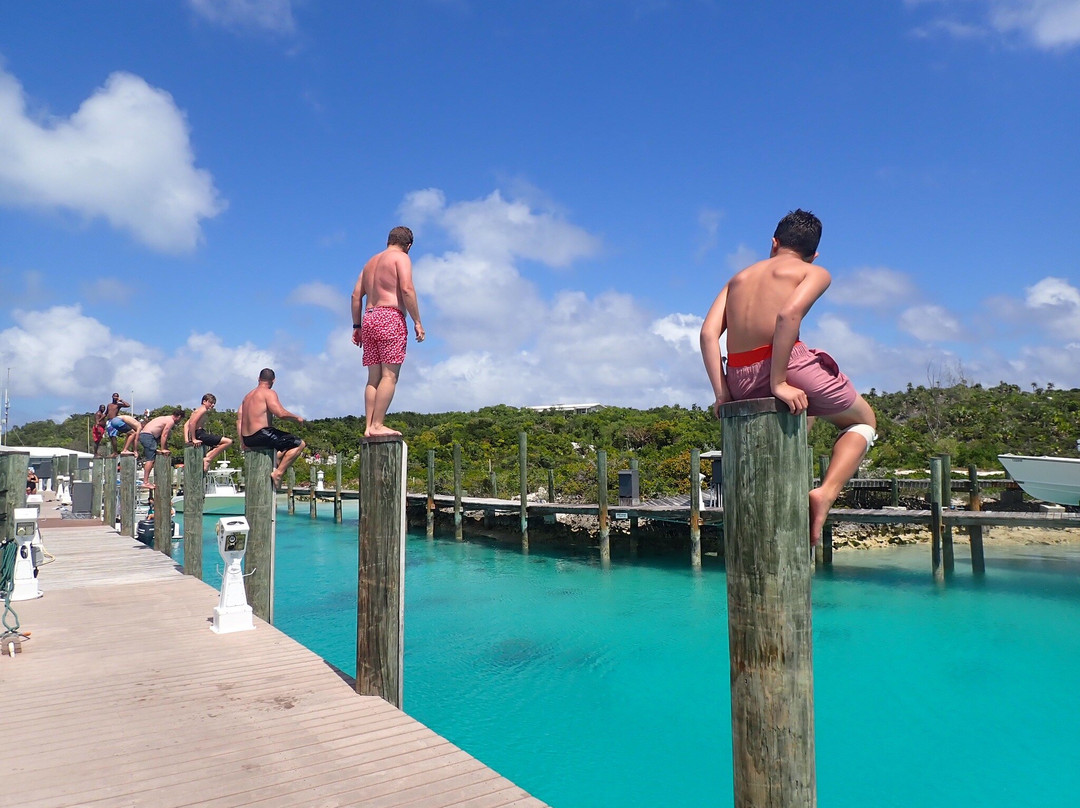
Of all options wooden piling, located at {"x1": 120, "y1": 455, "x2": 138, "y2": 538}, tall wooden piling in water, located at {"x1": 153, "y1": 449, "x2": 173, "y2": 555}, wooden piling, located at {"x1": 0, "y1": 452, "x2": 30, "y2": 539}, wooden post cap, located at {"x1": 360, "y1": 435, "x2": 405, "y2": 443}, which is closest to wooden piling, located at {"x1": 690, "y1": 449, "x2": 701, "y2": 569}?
tall wooden piling in water, located at {"x1": 153, "y1": 449, "x2": 173, "y2": 555}

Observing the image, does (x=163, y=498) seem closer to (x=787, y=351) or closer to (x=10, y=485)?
(x=10, y=485)

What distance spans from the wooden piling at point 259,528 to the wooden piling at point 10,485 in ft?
6.03

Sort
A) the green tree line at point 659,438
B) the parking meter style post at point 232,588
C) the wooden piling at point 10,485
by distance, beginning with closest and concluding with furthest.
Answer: the wooden piling at point 10,485 → the parking meter style post at point 232,588 → the green tree line at point 659,438

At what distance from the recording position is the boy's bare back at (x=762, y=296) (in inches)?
103

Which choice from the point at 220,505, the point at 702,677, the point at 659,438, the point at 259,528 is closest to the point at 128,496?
the point at 259,528

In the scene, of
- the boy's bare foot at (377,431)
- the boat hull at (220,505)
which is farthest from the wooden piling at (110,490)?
the boat hull at (220,505)

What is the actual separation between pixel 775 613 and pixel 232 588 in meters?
5.27

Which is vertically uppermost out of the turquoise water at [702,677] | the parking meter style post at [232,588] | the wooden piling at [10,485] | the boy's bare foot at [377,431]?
the boy's bare foot at [377,431]

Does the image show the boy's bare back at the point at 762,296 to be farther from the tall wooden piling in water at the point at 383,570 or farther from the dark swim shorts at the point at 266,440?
the dark swim shorts at the point at 266,440

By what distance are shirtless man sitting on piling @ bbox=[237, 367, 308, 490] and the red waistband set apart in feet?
16.9

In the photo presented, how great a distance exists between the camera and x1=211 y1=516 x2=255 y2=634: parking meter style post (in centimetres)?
630

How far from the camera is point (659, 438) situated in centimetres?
3503

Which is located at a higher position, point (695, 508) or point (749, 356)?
point (749, 356)

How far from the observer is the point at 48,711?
436cm
